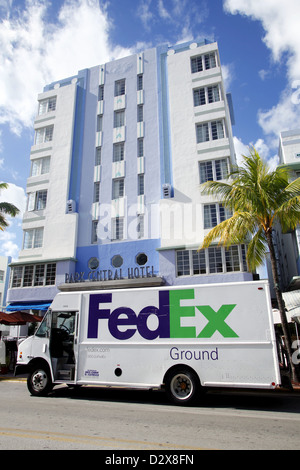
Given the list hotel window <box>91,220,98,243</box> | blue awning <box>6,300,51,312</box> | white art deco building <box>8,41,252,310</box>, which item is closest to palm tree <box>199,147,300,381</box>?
white art deco building <box>8,41,252,310</box>

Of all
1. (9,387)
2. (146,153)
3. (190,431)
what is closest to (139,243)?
(146,153)

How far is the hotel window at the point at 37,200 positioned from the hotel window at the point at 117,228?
6.61m

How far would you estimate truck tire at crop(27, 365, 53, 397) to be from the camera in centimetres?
967

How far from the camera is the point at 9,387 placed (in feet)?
39.1

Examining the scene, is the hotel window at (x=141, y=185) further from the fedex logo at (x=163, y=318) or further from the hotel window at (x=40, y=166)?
the fedex logo at (x=163, y=318)

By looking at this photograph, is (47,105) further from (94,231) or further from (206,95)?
(206,95)

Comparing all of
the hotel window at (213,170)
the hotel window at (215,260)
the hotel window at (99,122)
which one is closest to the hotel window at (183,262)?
the hotel window at (215,260)

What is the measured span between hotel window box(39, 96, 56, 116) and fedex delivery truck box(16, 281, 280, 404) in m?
24.2

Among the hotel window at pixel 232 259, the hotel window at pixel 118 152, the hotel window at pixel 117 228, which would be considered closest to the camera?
the hotel window at pixel 232 259

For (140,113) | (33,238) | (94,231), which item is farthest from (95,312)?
(140,113)

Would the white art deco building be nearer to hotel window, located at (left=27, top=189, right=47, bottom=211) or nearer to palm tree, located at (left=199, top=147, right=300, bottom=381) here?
hotel window, located at (left=27, top=189, right=47, bottom=211)

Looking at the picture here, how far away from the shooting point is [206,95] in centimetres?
2394

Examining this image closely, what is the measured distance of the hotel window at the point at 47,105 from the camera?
2891cm
